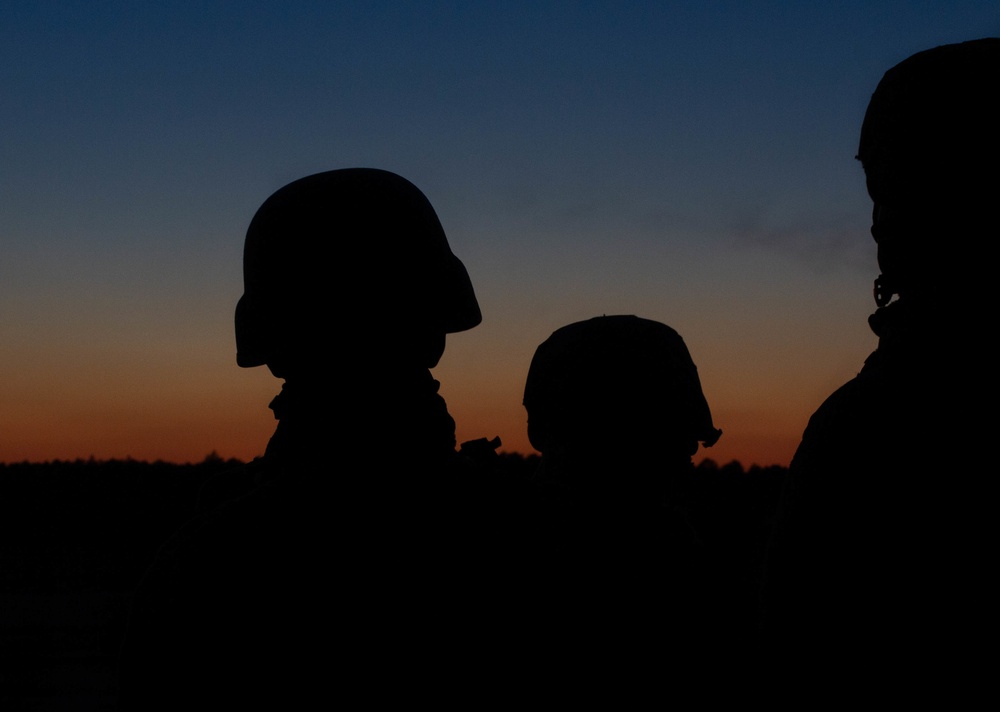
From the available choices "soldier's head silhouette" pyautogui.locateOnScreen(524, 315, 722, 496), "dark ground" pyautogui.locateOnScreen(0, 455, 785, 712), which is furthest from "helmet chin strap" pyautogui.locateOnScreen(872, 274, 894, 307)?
"dark ground" pyautogui.locateOnScreen(0, 455, 785, 712)

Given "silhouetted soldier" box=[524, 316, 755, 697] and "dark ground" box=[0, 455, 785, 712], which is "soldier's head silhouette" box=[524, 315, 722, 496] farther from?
"dark ground" box=[0, 455, 785, 712]

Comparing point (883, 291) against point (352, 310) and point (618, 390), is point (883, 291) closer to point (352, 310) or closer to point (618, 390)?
point (352, 310)

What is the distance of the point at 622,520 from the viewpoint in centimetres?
311

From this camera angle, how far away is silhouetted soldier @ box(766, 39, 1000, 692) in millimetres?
1655

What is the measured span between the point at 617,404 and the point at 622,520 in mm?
798

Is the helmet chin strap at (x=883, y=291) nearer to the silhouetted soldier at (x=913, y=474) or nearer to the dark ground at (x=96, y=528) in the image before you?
the silhouetted soldier at (x=913, y=474)

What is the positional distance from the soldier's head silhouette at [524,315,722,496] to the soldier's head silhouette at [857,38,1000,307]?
5.78 ft

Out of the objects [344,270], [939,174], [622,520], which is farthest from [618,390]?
[939,174]

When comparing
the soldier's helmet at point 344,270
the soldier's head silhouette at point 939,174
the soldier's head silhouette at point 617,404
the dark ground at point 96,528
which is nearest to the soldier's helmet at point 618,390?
the soldier's head silhouette at point 617,404

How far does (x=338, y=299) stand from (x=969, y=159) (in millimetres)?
1293

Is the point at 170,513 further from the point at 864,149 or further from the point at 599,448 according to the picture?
the point at 864,149

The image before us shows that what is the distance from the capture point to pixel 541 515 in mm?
1899

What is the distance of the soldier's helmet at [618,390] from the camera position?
382 cm

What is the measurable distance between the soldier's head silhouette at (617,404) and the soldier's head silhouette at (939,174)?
1762 millimetres
